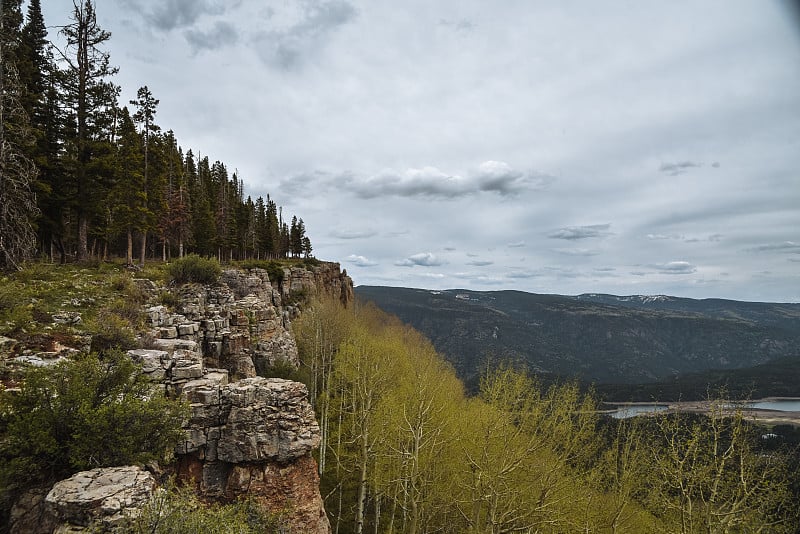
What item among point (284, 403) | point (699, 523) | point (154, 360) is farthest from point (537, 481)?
point (154, 360)

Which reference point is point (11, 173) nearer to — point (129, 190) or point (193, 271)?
point (129, 190)

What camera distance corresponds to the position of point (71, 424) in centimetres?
809

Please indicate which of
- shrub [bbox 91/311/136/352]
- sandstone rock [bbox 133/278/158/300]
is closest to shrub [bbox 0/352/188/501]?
shrub [bbox 91/311/136/352]

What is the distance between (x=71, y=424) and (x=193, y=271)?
23.7 meters

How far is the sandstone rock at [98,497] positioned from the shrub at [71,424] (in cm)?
70

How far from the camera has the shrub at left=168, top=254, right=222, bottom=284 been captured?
2891cm

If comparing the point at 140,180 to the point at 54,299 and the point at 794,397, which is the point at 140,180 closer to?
the point at 54,299

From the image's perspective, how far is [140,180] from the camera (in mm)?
29766

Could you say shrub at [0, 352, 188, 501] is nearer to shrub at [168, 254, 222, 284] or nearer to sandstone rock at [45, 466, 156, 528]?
sandstone rock at [45, 466, 156, 528]

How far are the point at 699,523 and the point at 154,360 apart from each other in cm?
2322

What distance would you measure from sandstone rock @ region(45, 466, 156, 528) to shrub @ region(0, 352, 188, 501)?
70 cm

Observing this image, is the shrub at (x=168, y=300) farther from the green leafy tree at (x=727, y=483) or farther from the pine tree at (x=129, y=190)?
the green leafy tree at (x=727, y=483)

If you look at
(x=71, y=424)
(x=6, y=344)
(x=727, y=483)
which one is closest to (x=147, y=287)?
(x=6, y=344)

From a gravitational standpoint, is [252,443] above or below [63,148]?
below
